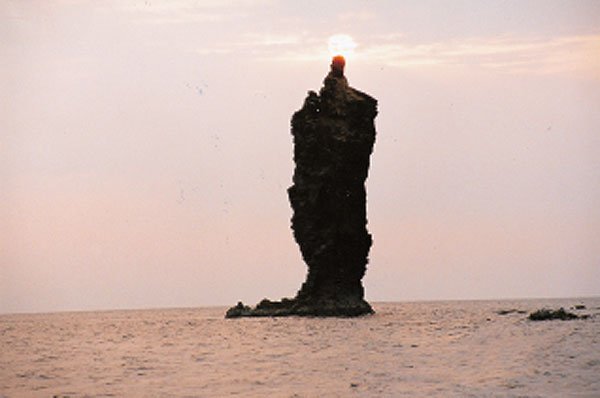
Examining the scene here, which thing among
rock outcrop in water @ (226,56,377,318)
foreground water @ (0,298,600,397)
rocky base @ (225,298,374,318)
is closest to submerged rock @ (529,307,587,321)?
foreground water @ (0,298,600,397)

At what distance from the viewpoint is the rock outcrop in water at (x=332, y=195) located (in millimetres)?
63000

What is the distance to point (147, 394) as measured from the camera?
20812mm

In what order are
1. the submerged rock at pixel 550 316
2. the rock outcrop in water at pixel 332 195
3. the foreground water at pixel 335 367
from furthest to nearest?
the rock outcrop in water at pixel 332 195 < the submerged rock at pixel 550 316 < the foreground water at pixel 335 367

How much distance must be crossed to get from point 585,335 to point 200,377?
43.9ft

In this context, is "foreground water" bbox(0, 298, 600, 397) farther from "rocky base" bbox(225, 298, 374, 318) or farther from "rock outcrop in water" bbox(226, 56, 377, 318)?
"rock outcrop in water" bbox(226, 56, 377, 318)

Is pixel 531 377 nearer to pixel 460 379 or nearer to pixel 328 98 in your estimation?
pixel 460 379

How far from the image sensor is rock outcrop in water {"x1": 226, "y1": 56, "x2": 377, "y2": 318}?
63.0 meters

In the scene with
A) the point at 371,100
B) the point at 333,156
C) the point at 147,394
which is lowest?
the point at 147,394

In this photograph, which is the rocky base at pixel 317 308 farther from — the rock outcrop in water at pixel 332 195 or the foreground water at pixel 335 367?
the foreground water at pixel 335 367

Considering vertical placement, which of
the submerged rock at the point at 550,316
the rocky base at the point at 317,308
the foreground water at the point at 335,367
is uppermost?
the rocky base at the point at 317,308

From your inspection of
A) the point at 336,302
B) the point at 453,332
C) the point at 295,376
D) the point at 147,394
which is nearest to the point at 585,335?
the point at 453,332

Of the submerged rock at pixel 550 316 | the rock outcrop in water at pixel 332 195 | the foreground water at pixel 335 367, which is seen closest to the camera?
the foreground water at pixel 335 367

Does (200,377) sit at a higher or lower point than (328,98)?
lower

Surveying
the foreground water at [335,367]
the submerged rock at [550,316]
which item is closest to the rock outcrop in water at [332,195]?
the submerged rock at [550,316]
